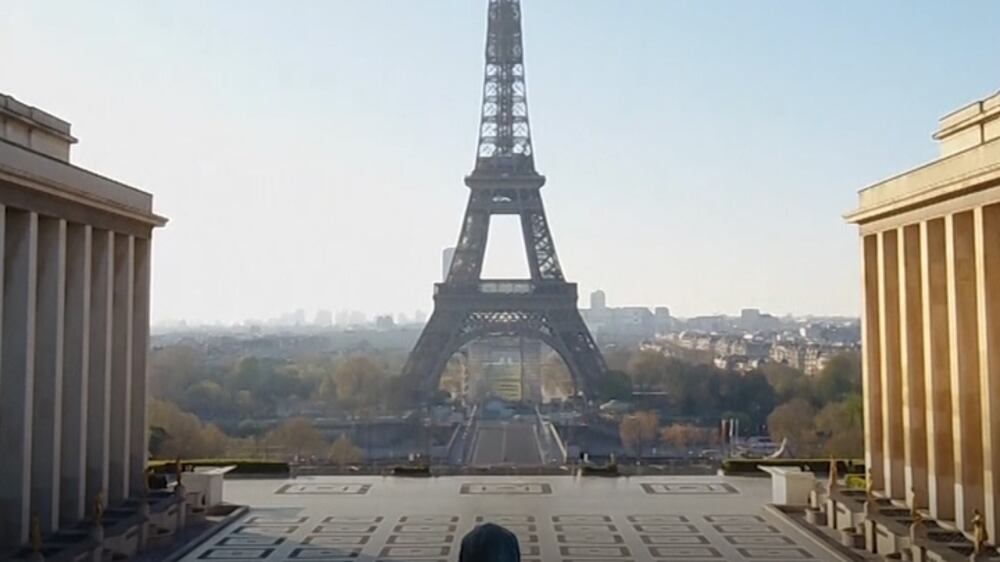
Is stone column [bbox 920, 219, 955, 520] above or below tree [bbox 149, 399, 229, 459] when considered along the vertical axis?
above

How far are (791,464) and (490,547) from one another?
91.2 ft

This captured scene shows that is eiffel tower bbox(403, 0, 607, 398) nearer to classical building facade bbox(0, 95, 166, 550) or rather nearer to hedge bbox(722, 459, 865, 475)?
hedge bbox(722, 459, 865, 475)

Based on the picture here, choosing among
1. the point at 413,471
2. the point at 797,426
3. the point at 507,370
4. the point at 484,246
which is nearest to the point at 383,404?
the point at 484,246

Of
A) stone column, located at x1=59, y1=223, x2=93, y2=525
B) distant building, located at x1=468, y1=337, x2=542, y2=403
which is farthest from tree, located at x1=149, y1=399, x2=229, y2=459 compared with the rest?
distant building, located at x1=468, y1=337, x2=542, y2=403

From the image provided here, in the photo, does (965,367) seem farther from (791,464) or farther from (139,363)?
(139,363)

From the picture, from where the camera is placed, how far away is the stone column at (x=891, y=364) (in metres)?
22.6

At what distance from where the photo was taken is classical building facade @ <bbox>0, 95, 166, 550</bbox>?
17594 mm

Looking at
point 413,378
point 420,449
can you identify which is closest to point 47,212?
point 420,449

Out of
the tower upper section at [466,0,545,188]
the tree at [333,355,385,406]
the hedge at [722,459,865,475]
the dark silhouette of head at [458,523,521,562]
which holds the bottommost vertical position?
the hedge at [722,459,865,475]

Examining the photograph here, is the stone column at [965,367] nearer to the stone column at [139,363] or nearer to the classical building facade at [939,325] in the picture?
the classical building facade at [939,325]

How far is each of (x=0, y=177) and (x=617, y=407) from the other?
4657 centimetres

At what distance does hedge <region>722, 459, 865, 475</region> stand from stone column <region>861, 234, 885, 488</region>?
5825 millimetres

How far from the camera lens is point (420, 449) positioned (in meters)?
52.3

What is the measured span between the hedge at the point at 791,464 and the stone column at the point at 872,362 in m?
5.82
